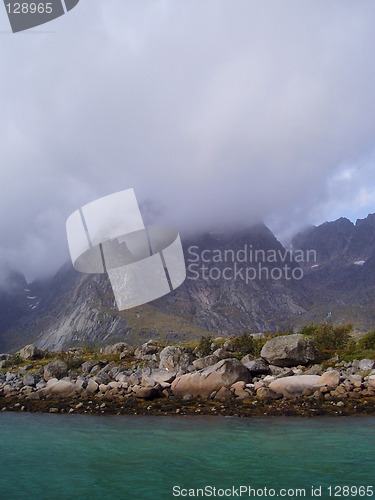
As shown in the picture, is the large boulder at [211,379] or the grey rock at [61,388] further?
the grey rock at [61,388]

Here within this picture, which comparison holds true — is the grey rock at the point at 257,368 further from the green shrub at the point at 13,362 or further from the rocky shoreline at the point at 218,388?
the green shrub at the point at 13,362

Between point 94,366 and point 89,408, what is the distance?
18.6 m

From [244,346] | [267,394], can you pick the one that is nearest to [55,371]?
[244,346]

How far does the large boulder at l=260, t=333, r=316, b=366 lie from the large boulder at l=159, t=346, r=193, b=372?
27.7 ft

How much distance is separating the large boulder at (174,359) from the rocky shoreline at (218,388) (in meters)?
0.11

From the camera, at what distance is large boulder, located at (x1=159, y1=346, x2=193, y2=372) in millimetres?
43969

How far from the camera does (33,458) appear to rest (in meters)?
19.2

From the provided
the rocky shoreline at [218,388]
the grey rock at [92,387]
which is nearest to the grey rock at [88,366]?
the rocky shoreline at [218,388]

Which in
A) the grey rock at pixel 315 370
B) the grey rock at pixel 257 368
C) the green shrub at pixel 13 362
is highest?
the green shrub at pixel 13 362

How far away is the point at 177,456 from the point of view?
18.8 metres

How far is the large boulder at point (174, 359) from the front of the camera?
43969mm

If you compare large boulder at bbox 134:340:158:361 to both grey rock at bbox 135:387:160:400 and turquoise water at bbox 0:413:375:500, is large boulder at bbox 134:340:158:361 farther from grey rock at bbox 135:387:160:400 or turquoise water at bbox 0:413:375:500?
turquoise water at bbox 0:413:375:500

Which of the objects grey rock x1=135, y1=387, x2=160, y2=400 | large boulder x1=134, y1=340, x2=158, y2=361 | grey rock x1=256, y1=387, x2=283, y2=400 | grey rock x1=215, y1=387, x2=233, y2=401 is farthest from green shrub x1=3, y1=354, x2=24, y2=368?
grey rock x1=256, y1=387, x2=283, y2=400

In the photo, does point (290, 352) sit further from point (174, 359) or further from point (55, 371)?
point (55, 371)
